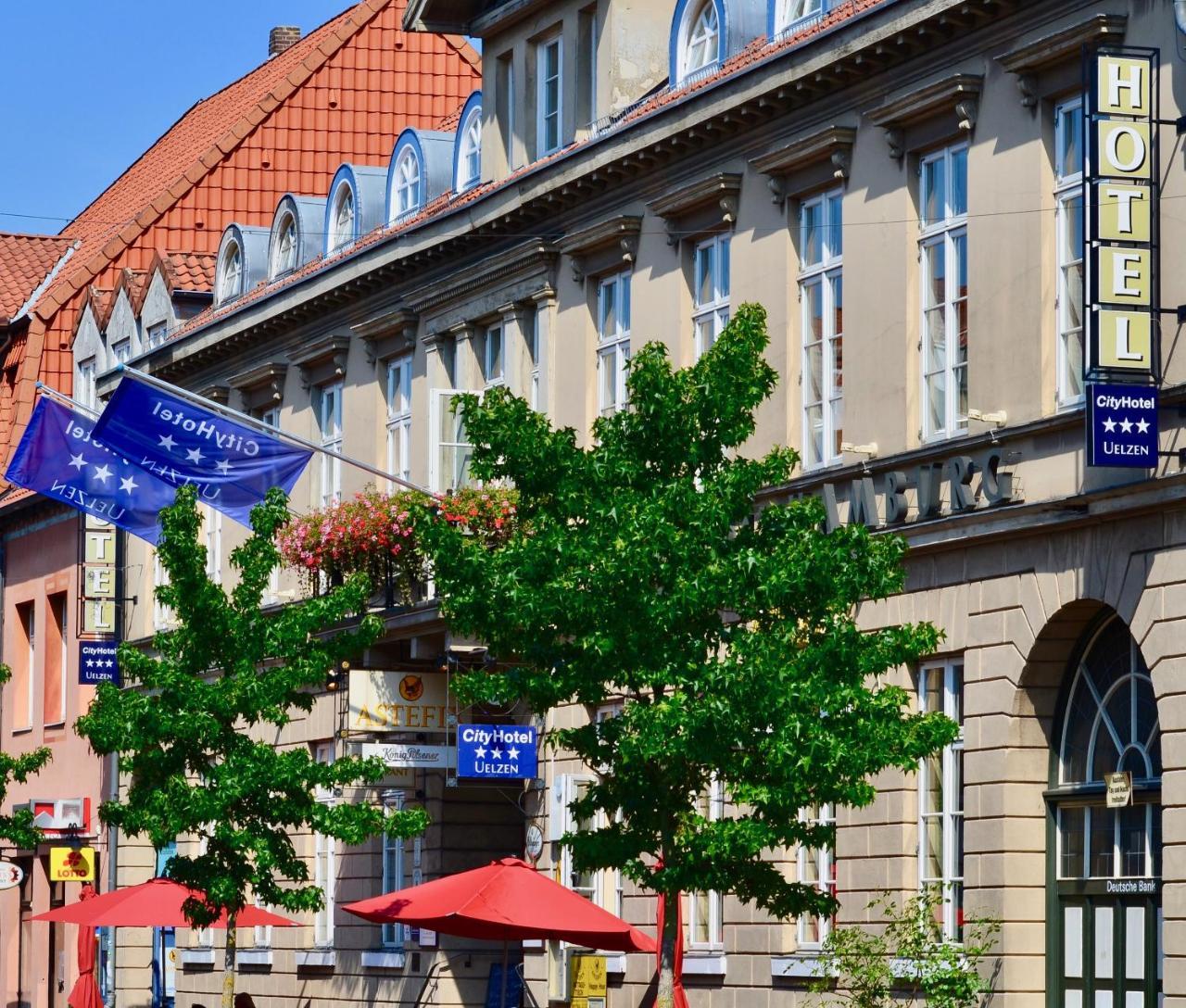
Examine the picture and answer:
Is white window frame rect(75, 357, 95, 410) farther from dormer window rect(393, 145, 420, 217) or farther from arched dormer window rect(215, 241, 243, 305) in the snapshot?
dormer window rect(393, 145, 420, 217)

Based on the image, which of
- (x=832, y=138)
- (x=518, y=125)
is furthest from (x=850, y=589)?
(x=518, y=125)

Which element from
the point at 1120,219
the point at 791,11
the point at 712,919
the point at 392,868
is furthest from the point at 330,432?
the point at 1120,219

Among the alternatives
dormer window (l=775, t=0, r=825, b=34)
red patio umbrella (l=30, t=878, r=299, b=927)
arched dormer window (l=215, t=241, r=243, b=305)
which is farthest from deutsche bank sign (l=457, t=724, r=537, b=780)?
arched dormer window (l=215, t=241, r=243, b=305)

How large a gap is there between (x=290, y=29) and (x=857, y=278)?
33330 mm

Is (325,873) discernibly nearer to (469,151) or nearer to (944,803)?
(469,151)

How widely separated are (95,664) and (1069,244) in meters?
26.5

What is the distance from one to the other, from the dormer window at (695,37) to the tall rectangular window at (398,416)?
7395 millimetres

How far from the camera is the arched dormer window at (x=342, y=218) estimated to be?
41625 millimetres

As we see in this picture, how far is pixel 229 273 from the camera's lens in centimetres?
4638

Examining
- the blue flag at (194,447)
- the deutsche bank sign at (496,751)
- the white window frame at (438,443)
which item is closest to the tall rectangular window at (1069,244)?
the deutsche bank sign at (496,751)

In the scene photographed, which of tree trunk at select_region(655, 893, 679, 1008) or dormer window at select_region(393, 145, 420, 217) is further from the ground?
dormer window at select_region(393, 145, 420, 217)

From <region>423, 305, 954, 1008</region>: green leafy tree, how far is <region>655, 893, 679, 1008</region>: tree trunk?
0.07 feet

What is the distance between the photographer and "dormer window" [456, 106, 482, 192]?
1500 inches

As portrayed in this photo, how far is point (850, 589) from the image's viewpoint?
75.1ft
